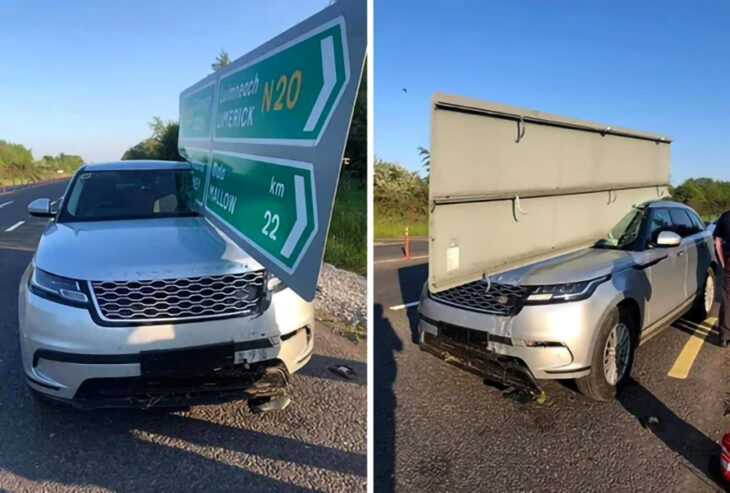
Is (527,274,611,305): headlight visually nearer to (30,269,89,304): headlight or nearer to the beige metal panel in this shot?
the beige metal panel

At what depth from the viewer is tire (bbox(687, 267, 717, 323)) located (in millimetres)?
2432

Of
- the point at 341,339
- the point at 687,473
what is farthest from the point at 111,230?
the point at 687,473

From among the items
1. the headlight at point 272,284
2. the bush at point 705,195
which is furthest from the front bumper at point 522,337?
the headlight at point 272,284

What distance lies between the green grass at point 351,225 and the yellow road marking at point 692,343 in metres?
1.78

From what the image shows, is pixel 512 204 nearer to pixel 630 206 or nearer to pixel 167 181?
pixel 630 206

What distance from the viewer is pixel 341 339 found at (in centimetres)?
278

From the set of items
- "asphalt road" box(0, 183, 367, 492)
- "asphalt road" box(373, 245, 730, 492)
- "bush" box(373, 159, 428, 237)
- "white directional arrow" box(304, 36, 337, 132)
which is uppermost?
"white directional arrow" box(304, 36, 337, 132)

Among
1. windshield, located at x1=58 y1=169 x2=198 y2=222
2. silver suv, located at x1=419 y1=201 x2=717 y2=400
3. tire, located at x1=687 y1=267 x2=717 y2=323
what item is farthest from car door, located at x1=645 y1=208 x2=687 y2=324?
windshield, located at x1=58 y1=169 x2=198 y2=222

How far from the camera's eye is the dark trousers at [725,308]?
216 cm

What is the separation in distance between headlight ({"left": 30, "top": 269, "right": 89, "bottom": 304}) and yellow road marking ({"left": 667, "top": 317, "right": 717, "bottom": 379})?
258cm

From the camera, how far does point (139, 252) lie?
2426mm

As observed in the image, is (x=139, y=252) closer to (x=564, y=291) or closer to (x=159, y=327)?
(x=159, y=327)

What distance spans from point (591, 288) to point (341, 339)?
1.32 meters

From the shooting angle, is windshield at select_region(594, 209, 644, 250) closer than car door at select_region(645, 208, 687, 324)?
Yes
